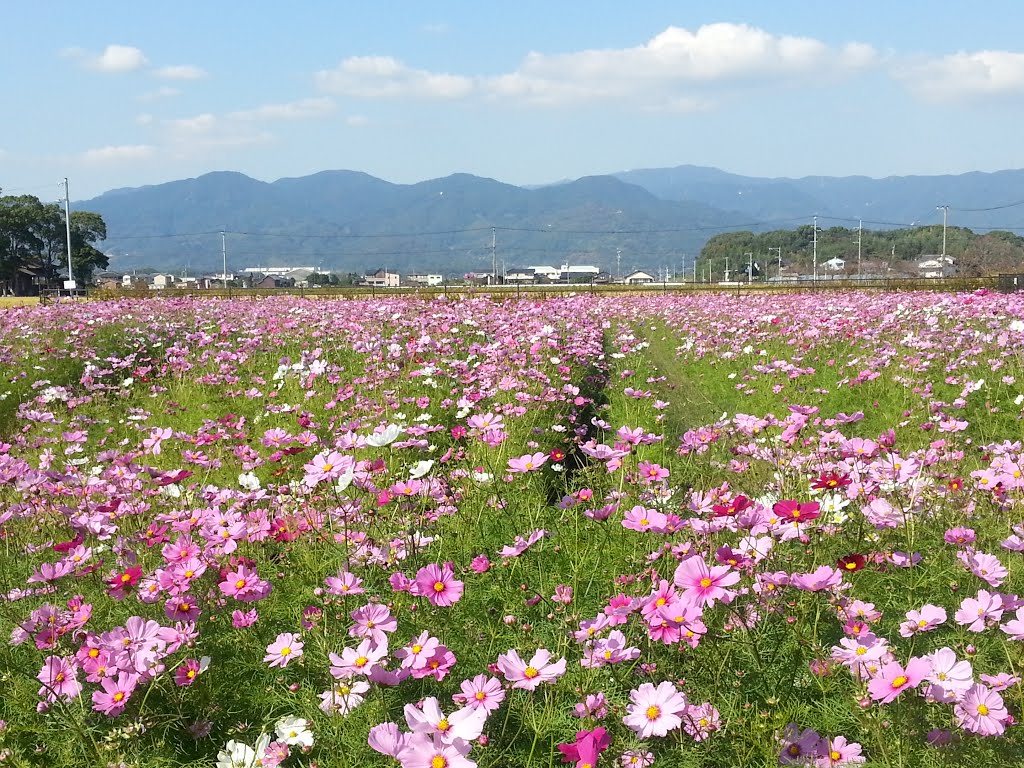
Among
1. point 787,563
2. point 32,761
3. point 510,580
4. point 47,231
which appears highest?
point 47,231

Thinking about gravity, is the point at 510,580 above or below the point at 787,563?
below

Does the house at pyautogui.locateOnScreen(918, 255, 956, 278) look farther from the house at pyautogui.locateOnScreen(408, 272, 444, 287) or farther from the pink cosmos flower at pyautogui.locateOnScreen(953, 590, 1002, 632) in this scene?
the pink cosmos flower at pyautogui.locateOnScreen(953, 590, 1002, 632)

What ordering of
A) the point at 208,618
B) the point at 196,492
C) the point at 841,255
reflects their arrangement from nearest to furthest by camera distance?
the point at 208,618, the point at 196,492, the point at 841,255

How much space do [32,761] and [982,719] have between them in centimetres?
219

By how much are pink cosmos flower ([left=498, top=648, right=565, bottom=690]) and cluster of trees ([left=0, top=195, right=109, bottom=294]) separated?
72318 mm

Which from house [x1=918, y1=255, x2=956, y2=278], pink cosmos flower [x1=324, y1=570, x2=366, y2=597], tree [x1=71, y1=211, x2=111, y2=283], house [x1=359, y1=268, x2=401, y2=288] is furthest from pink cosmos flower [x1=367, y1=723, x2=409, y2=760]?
house [x1=918, y1=255, x2=956, y2=278]

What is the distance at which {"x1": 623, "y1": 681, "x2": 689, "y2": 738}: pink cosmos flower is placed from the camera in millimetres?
1596

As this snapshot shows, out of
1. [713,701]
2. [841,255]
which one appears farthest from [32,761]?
[841,255]

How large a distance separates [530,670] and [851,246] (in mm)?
139329

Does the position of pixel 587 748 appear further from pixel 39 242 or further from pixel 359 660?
pixel 39 242

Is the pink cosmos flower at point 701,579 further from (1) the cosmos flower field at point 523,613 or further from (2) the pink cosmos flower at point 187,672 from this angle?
(2) the pink cosmos flower at point 187,672

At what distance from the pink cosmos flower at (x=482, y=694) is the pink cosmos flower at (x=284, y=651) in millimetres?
502

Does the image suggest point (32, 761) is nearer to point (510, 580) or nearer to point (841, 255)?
point (510, 580)

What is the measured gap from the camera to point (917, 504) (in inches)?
105
